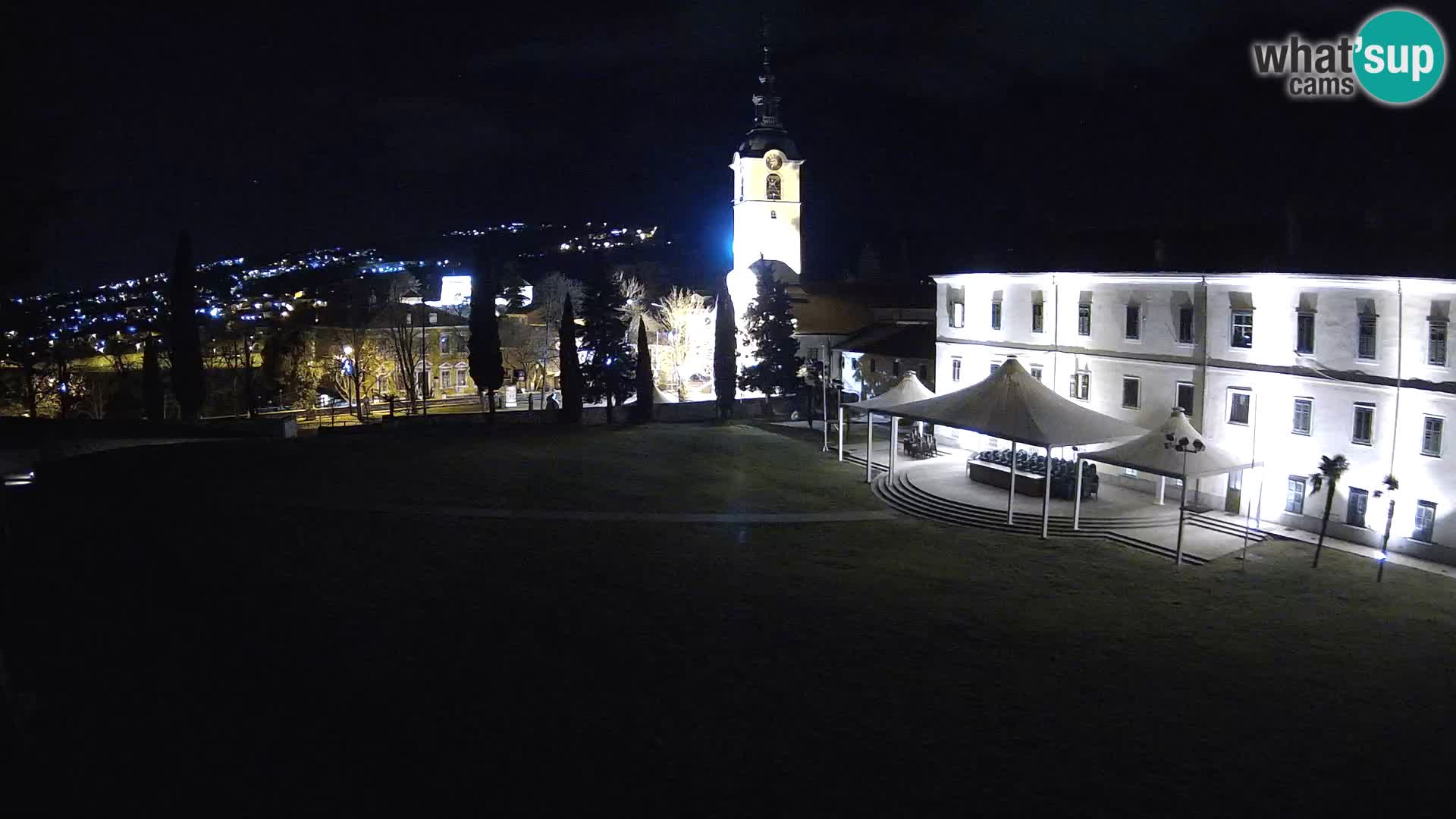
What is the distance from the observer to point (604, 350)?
41312 mm

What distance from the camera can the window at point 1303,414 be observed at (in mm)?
22781

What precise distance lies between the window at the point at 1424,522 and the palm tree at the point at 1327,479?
1.56 meters

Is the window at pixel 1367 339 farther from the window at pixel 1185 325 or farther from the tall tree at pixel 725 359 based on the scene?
the tall tree at pixel 725 359

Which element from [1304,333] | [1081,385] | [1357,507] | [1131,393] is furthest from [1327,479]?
[1081,385]

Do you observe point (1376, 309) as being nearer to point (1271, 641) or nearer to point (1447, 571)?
point (1447, 571)

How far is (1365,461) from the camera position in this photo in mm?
21719

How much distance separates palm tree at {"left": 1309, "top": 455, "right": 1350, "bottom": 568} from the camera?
1948 centimetres

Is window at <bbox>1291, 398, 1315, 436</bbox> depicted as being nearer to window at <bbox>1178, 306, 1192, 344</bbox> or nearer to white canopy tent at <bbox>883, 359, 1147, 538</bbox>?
window at <bbox>1178, 306, 1192, 344</bbox>

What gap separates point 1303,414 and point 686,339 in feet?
117

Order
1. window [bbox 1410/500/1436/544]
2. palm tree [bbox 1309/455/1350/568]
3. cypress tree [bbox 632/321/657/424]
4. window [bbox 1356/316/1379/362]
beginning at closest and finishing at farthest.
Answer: palm tree [bbox 1309/455/1350/568] → window [bbox 1410/500/1436/544] → window [bbox 1356/316/1379/362] → cypress tree [bbox 632/321/657/424]

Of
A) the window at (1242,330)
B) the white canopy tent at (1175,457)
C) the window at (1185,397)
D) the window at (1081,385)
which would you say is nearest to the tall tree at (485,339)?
the window at (1081,385)

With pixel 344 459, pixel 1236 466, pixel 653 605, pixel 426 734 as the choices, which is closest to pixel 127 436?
pixel 344 459

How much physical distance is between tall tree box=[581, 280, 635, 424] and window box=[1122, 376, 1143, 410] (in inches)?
833

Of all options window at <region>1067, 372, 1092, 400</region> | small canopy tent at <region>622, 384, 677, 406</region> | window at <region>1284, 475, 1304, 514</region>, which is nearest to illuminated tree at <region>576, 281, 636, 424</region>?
small canopy tent at <region>622, 384, 677, 406</region>
